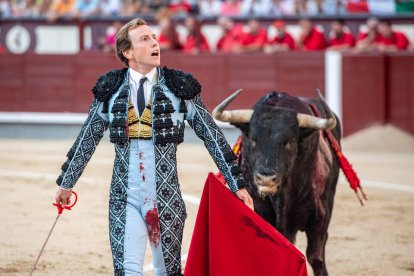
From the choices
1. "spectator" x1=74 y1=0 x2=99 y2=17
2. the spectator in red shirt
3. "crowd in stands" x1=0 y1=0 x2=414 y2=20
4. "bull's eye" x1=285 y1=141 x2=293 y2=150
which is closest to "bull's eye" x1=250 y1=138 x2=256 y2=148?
"bull's eye" x1=285 y1=141 x2=293 y2=150

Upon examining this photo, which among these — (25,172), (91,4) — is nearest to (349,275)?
(25,172)

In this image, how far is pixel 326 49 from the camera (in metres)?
12.8

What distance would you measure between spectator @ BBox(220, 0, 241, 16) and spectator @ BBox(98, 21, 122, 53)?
1.38 metres

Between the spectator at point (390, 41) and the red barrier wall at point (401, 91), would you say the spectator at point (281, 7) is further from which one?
the red barrier wall at point (401, 91)

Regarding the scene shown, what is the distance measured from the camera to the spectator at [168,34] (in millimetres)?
13023

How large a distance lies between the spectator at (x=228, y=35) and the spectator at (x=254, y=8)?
413mm

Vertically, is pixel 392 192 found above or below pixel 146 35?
below

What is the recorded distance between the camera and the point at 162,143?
372cm

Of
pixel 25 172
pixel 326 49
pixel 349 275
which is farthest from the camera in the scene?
pixel 326 49

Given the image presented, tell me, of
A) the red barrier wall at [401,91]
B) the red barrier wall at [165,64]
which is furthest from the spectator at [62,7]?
the red barrier wall at [401,91]

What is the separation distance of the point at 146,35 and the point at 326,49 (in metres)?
9.22

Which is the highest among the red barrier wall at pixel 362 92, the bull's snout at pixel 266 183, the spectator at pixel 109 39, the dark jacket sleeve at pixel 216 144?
the dark jacket sleeve at pixel 216 144

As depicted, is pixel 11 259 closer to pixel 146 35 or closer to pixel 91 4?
pixel 146 35

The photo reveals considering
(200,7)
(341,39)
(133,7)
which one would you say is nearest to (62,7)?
(133,7)
